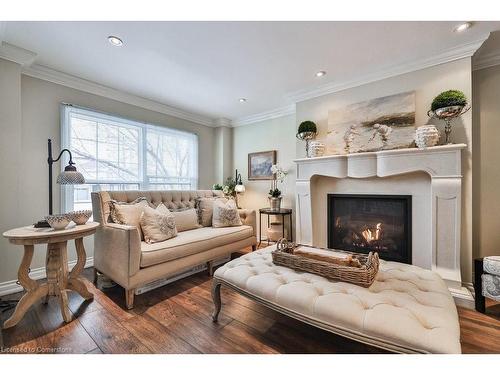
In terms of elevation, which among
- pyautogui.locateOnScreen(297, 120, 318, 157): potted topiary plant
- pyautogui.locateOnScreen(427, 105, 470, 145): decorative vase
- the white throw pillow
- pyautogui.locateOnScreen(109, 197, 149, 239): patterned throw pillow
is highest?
pyautogui.locateOnScreen(297, 120, 318, 157): potted topiary plant

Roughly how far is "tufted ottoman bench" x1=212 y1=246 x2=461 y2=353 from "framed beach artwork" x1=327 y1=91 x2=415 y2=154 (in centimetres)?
140

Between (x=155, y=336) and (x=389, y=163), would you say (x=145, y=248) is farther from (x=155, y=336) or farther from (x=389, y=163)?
(x=389, y=163)

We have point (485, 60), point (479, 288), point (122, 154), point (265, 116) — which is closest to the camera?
point (479, 288)

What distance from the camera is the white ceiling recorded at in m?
1.81

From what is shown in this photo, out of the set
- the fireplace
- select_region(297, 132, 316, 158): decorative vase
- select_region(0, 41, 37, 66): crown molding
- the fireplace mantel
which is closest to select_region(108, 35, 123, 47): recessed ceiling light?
select_region(0, 41, 37, 66): crown molding

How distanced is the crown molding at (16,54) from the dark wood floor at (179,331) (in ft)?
7.62

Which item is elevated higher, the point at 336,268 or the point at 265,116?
the point at 265,116

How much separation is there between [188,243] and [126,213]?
0.69 meters

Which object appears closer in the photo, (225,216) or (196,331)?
(196,331)

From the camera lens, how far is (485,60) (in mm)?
2150

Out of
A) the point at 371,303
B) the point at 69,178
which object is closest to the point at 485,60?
the point at 371,303

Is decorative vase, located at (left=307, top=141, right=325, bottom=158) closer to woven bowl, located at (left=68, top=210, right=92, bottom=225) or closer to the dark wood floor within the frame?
the dark wood floor

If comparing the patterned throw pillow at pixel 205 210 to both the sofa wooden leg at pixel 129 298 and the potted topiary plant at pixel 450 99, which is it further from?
the potted topiary plant at pixel 450 99
